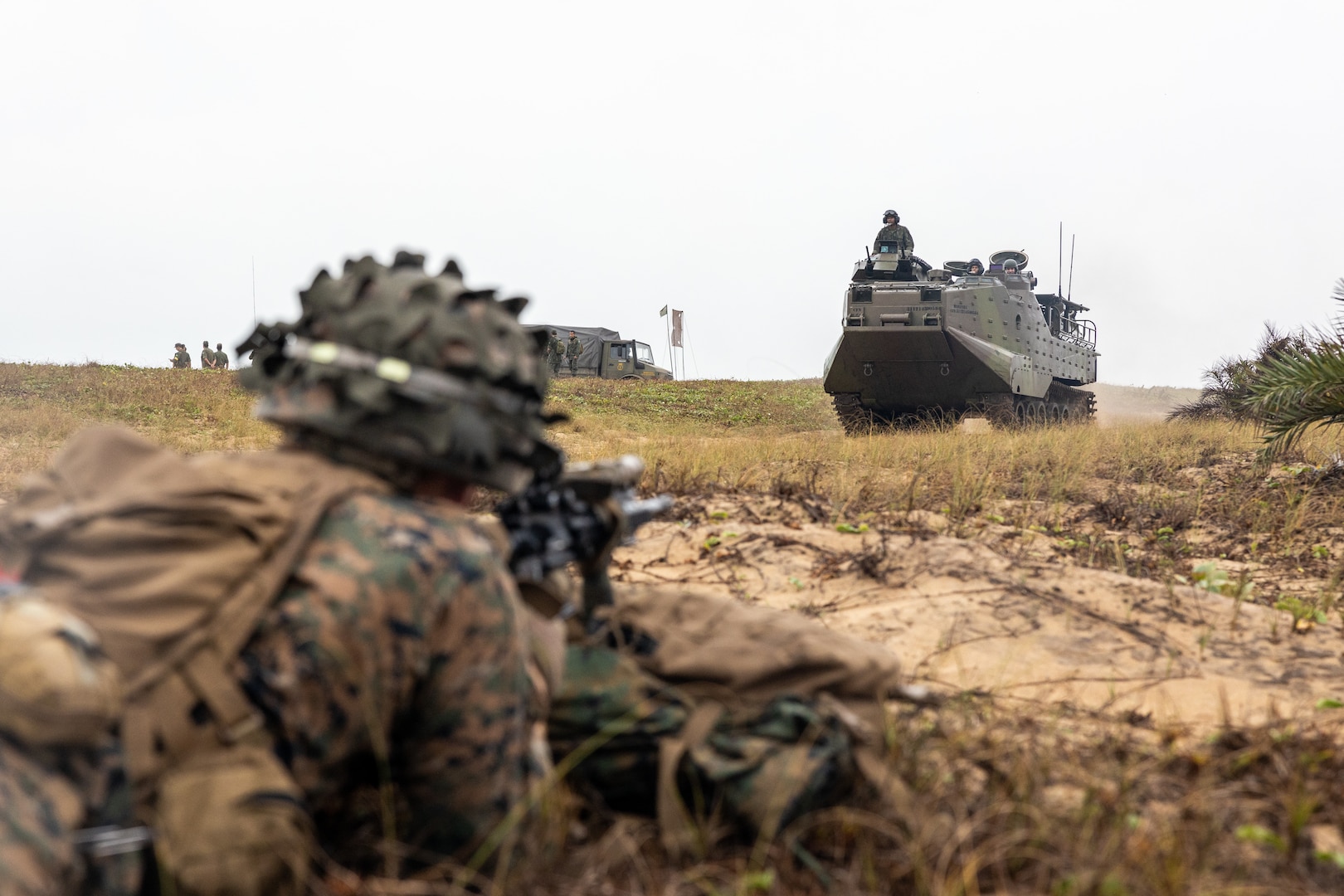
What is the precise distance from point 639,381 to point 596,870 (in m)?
22.5

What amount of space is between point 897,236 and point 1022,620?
34.6 ft

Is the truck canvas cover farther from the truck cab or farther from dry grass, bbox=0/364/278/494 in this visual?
dry grass, bbox=0/364/278/494

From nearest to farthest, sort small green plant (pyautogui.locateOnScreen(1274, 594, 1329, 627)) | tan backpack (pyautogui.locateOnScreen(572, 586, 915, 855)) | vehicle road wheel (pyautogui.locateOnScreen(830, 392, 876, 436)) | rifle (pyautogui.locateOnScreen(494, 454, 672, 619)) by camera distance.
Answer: tan backpack (pyautogui.locateOnScreen(572, 586, 915, 855))
rifle (pyautogui.locateOnScreen(494, 454, 672, 619))
small green plant (pyautogui.locateOnScreen(1274, 594, 1329, 627))
vehicle road wheel (pyautogui.locateOnScreen(830, 392, 876, 436))

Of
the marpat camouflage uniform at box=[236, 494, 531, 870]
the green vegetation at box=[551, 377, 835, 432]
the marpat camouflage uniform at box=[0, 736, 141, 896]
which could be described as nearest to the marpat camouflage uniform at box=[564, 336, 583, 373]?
the green vegetation at box=[551, 377, 835, 432]

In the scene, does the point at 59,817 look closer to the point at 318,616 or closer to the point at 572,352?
the point at 318,616

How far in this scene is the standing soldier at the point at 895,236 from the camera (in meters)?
13.7

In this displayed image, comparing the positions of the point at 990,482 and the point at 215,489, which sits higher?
the point at 215,489

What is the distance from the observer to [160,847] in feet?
4.55

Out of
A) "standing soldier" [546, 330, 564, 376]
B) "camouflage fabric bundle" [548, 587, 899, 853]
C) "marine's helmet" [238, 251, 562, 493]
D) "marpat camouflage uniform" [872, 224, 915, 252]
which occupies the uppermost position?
"marpat camouflage uniform" [872, 224, 915, 252]

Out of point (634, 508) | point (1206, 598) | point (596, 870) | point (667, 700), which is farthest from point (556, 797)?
point (1206, 598)

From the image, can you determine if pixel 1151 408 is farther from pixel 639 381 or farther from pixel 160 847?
pixel 160 847

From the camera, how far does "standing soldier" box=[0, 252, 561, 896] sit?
1408 millimetres

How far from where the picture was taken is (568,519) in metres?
2.20

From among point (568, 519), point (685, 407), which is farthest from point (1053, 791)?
point (685, 407)
